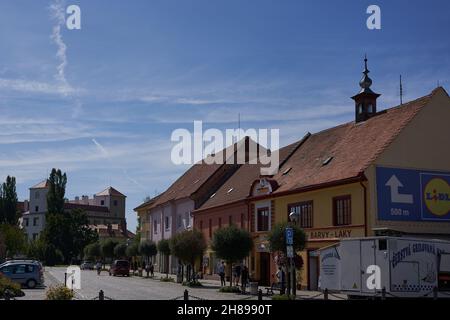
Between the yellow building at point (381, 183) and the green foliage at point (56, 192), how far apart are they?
78.8m

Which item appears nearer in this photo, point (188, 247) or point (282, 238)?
point (282, 238)

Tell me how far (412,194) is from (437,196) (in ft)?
5.44

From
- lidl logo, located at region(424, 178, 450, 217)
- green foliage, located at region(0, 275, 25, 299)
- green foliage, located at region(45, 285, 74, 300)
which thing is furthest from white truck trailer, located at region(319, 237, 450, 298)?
green foliage, located at region(0, 275, 25, 299)

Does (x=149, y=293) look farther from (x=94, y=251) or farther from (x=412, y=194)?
(x=94, y=251)

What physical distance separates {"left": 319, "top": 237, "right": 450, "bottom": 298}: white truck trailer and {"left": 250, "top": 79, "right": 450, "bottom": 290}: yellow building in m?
5.55

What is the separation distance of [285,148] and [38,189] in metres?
110

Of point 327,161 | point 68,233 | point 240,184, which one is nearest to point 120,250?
point 240,184

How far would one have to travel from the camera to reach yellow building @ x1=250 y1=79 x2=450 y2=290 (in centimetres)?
A: 3056

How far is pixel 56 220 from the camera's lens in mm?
104062

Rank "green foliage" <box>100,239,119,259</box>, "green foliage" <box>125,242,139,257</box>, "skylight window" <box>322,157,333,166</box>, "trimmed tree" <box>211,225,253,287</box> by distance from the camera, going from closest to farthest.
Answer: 1. "trimmed tree" <box>211,225,253,287</box>
2. "skylight window" <box>322,157,333,166</box>
3. "green foliage" <box>125,242,139,257</box>
4. "green foliage" <box>100,239,119,259</box>

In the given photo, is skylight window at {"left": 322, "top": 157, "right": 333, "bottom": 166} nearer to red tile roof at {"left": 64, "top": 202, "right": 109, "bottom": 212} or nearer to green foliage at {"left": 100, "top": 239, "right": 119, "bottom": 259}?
green foliage at {"left": 100, "top": 239, "right": 119, "bottom": 259}

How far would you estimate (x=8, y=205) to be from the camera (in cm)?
10088

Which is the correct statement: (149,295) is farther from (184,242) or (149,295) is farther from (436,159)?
(436,159)

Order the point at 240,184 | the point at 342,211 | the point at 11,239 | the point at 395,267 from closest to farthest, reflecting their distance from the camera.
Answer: the point at 395,267 < the point at 342,211 < the point at 240,184 < the point at 11,239
